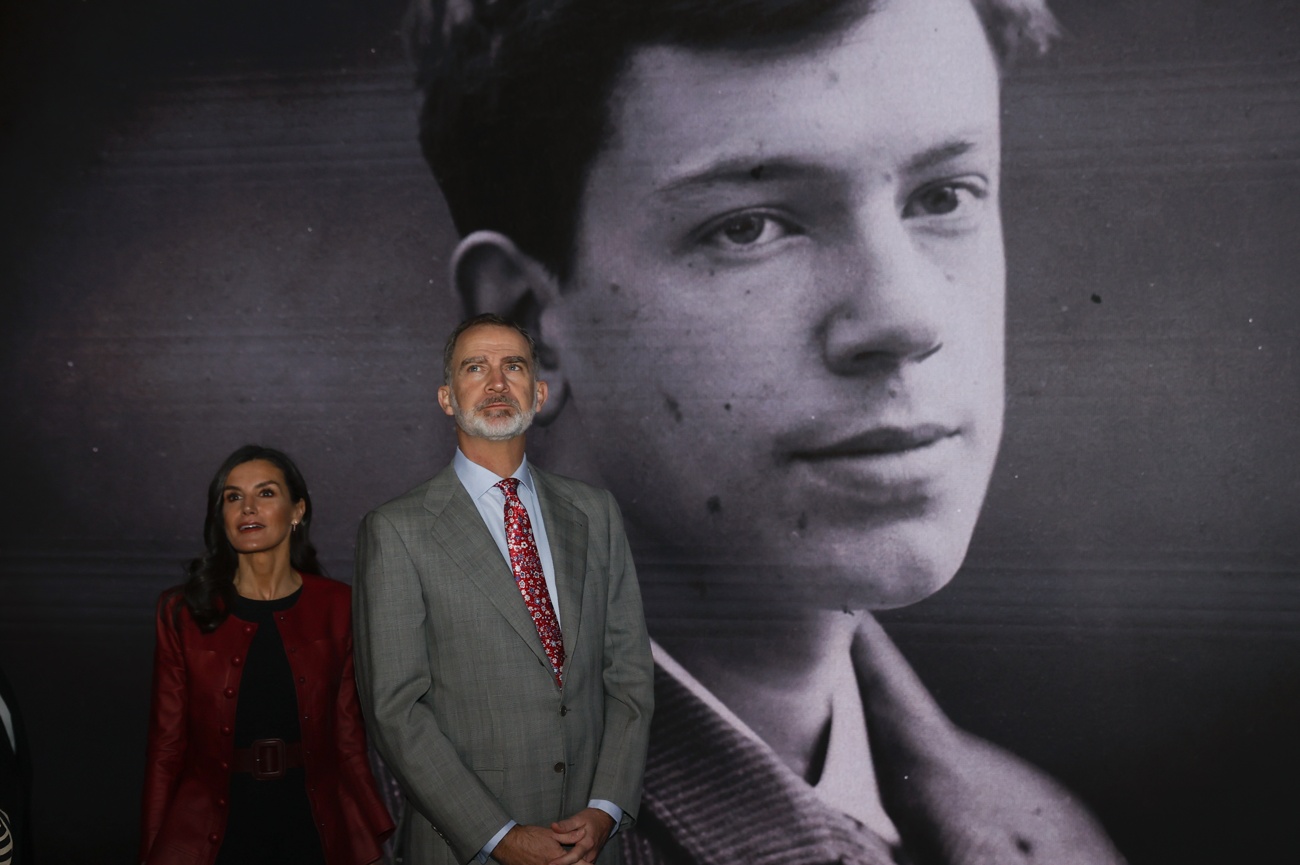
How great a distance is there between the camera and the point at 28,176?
2973mm

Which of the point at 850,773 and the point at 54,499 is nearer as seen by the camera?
the point at 850,773

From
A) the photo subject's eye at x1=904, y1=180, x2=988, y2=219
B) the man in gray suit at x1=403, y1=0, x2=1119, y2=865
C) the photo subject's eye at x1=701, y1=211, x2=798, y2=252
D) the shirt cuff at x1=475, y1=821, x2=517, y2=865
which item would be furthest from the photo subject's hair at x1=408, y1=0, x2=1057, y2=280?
the shirt cuff at x1=475, y1=821, x2=517, y2=865

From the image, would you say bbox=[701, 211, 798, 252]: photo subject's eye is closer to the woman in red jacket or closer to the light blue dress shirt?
the light blue dress shirt

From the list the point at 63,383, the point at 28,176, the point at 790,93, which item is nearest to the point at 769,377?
the point at 790,93

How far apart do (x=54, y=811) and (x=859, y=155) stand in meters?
2.67

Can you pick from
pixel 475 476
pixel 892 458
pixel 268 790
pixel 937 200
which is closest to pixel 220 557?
pixel 268 790

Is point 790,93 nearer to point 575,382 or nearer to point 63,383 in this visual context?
point 575,382

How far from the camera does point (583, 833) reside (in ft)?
6.05

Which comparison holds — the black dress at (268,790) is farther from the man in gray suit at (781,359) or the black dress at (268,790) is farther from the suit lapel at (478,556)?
the man in gray suit at (781,359)

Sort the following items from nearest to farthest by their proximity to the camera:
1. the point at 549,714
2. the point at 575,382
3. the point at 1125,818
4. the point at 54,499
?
the point at 549,714
the point at 1125,818
the point at 575,382
the point at 54,499

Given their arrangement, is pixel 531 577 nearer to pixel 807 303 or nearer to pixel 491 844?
pixel 491 844

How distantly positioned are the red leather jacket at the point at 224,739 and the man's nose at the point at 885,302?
134 centimetres

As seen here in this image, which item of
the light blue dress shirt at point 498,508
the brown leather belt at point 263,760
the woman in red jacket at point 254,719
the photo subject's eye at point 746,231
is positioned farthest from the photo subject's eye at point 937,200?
the brown leather belt at point 263,760

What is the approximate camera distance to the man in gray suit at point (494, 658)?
6.01ft
